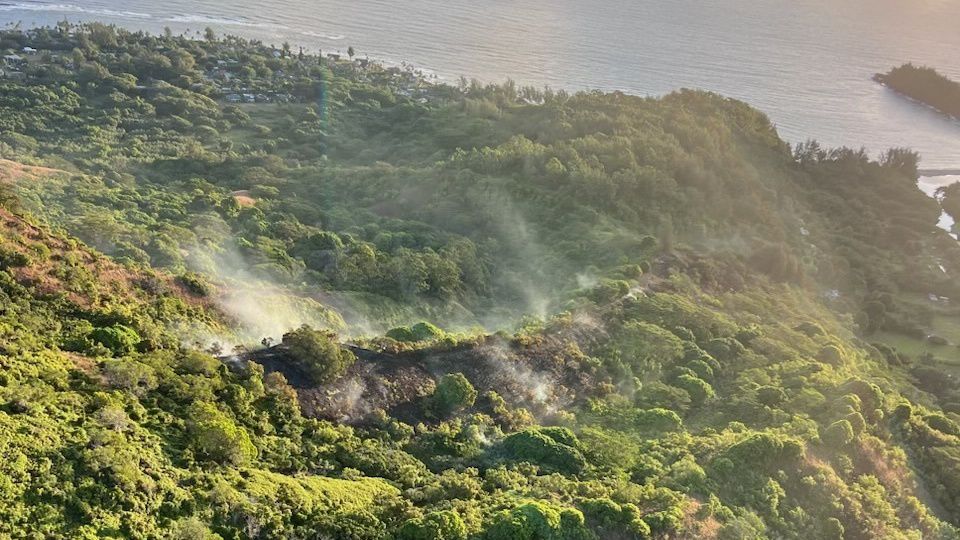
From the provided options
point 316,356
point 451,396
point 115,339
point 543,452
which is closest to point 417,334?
point 451,396

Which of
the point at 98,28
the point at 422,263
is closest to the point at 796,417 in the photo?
the point at 422,263

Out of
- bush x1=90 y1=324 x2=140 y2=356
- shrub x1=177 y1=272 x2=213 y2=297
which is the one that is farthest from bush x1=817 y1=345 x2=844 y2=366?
bush x1=90 y1=324 x2=140 y2=356

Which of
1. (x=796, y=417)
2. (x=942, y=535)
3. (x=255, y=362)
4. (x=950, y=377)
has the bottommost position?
(x=950, y=377)

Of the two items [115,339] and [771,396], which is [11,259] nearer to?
[115,339]

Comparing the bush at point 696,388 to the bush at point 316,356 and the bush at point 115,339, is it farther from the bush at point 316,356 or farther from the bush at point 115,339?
the bush at point 115,339

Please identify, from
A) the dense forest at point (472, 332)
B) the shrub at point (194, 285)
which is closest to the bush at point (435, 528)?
the dense forest at point (472, 332)

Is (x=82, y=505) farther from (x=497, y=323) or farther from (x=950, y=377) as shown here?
(x=950, y=377)
